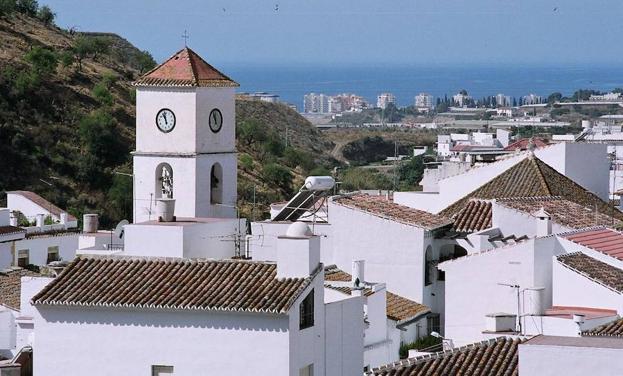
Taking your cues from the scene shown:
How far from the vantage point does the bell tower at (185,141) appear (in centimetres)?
2902

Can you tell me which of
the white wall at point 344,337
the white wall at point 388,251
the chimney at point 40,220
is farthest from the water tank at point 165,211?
the chimney at point 40,220

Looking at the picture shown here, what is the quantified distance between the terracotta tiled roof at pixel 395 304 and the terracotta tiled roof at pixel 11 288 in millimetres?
4290

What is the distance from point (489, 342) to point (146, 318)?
3593 mm

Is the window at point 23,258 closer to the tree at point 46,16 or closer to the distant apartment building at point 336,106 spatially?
the tree at point 46,16

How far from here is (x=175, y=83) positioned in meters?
29.7

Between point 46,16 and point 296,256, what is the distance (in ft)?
197

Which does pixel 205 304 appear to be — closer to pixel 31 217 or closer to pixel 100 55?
pixel 31 217

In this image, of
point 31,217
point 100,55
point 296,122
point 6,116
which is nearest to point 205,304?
point 31,217

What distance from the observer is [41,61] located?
2606 inches

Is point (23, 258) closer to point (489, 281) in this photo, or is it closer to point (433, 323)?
point (433, 323)

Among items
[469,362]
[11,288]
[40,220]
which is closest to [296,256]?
[469,362]

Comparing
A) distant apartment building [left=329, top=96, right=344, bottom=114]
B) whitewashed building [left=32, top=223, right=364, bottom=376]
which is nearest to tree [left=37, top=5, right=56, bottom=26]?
whitewashed building [left=32, top=223, right=364, bottom=376]

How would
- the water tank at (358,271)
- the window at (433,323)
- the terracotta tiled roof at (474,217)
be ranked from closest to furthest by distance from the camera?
the water tank at (358,271)
the window at (433,323)
the terracotta tiled roof at (474,217)

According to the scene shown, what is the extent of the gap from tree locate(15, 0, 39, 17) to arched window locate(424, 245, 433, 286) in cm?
5120
